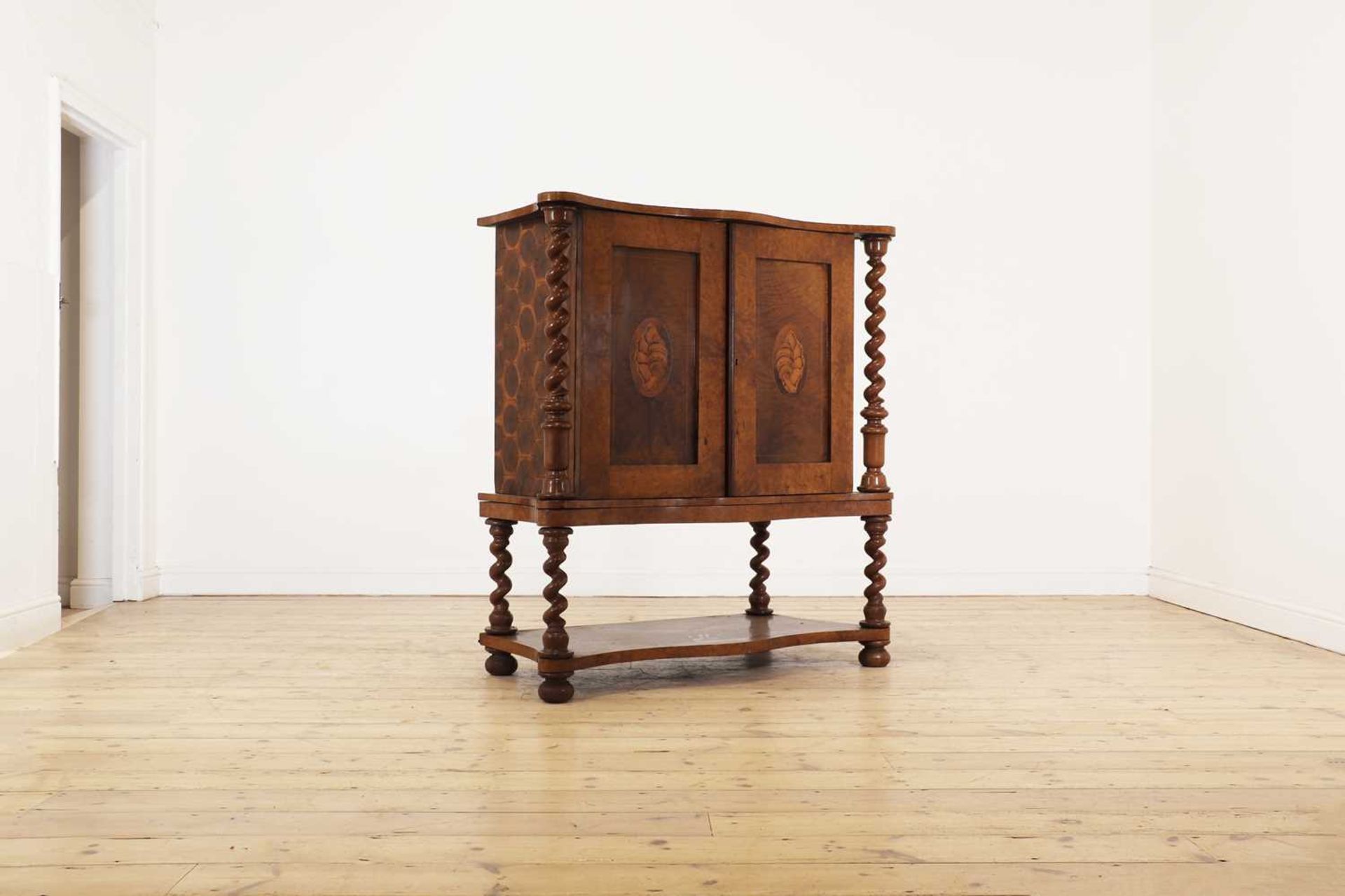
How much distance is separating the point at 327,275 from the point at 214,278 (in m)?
0.52

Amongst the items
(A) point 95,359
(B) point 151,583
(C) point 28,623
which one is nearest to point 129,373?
(A) point 95,359

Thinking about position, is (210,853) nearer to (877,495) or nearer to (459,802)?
(459,802)

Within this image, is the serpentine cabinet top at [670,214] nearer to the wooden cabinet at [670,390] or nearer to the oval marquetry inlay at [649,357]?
the wooden cabinet at [670,390]

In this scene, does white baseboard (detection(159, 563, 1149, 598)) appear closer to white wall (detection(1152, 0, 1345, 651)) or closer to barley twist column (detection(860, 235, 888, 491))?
white wall (detection(1152, 0, 1345, 651))

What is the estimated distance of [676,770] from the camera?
2686mm

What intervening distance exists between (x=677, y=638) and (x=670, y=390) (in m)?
0.75

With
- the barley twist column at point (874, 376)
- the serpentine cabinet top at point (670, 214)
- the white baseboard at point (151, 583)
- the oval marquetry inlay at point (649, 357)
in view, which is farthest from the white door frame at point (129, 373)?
the barley twist column at point (874, 376)

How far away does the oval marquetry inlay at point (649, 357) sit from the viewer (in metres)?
3.63

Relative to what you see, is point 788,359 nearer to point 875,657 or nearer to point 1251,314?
point 875,657

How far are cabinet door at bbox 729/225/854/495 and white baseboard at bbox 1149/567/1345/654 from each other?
1.88 meters

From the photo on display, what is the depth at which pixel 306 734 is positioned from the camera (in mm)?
3010

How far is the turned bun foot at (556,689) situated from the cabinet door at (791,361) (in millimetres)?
781

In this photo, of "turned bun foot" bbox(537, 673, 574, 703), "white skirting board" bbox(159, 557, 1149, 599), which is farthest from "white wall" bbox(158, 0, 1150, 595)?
"turned bun foot" bbox(537, 673, 574, 703)

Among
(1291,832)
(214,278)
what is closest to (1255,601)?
(1291,832)
